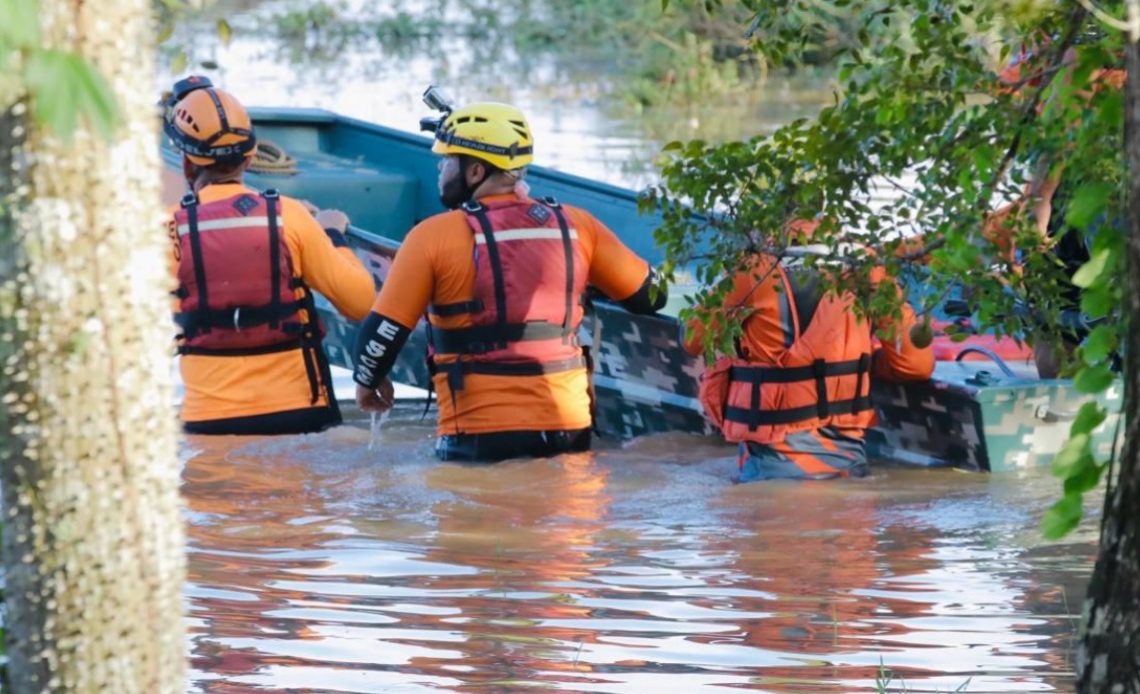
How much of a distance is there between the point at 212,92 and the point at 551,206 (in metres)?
1.32

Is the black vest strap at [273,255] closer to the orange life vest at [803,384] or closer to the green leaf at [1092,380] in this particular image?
the orange life vest at [803,384]

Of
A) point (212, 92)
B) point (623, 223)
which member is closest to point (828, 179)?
point (212, 92)

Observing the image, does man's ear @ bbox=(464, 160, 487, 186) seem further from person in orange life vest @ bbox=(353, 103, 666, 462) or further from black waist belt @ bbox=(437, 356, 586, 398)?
black waist belt @ bbox=(437, 356, 586, 398)

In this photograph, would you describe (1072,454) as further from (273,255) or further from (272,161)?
(272,161)

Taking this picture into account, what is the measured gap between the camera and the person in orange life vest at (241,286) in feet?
24.1

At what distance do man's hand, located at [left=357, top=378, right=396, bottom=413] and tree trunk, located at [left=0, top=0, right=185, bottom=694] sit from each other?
14.7 ft

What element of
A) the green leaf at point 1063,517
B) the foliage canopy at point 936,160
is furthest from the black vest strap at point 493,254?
the green leaf at point 1063,517

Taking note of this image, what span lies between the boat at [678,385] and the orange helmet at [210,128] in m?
1.27

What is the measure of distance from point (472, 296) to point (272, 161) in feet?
15.3

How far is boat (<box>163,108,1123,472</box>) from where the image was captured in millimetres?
7414

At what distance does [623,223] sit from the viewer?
1055 cm

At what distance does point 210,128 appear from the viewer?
24.3ft

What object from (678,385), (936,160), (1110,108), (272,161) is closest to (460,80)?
(272,161)

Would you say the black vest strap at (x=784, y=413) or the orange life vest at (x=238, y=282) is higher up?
the orange life vest at (x=238, y=282)
